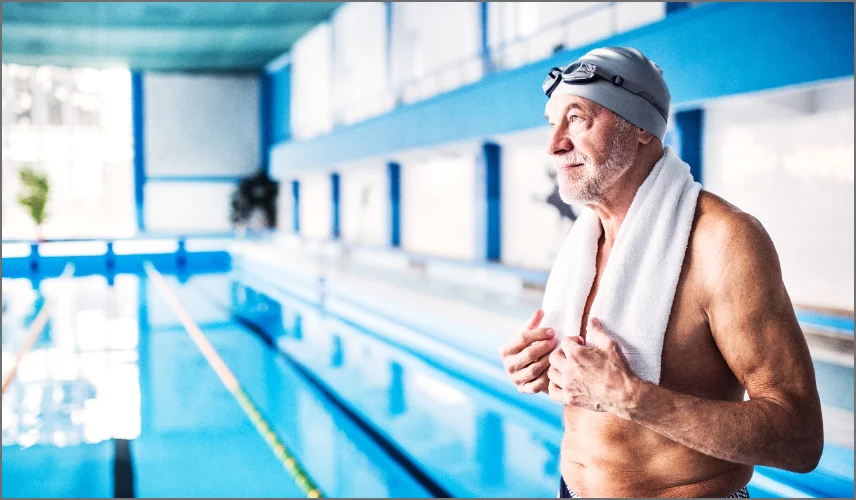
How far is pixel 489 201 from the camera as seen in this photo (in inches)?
410

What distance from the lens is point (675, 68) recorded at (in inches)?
224

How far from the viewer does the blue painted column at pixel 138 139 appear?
71.4 feet

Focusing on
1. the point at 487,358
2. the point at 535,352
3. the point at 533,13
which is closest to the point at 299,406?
the point at 487,358

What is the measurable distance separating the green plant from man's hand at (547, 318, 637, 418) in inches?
820

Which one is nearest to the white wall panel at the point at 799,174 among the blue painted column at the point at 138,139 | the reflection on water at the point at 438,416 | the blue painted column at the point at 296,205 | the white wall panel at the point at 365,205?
the reflection on water at the point at 438,416

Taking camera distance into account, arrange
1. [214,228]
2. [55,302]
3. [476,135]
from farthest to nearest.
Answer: [214,228] < [55,302] < [476,135]

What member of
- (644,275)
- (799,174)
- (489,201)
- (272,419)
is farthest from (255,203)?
(644,275)

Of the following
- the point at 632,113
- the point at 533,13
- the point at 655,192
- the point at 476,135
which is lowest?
the point at 655,192

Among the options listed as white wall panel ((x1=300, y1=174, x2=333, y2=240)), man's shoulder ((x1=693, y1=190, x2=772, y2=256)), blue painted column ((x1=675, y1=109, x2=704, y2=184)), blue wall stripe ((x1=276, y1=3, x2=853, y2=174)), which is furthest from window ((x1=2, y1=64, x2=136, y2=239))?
man's shoulder ((x1=693, y1=190, x2=772, y2=256))

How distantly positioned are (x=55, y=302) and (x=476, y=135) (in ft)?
24.4

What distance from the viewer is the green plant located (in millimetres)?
18812

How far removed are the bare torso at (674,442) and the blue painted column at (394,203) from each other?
41.8 feet

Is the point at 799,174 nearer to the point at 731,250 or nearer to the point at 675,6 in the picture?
the point at 675,6

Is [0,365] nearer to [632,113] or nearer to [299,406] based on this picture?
[299,406]
